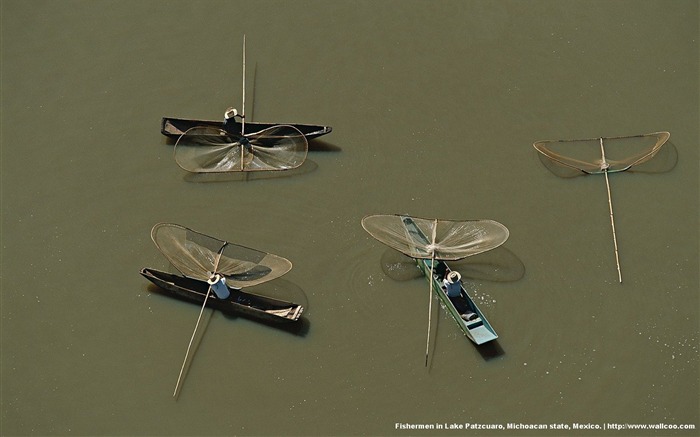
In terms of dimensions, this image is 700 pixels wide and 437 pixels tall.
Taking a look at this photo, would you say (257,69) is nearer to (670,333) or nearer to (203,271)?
(203,271)

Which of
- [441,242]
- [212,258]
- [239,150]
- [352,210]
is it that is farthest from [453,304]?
[239,150]

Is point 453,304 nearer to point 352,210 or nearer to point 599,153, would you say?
point 352,210

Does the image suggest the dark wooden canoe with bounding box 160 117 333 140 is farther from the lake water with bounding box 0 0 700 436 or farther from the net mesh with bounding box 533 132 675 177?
the net mesh with bounding box 533 132 675 177

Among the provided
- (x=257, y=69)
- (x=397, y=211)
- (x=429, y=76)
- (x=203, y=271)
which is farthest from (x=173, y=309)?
(x=429, y=76)

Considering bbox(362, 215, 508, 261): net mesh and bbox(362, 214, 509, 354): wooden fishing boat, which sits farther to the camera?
bbox(362, 215, 508, 261): net mesh

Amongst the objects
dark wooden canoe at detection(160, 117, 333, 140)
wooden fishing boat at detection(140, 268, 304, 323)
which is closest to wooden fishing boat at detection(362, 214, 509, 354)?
wooden fishing boat at detection(140, 268, 304, 323)

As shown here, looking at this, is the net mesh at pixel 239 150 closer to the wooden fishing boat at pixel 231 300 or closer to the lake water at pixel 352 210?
the lake water at pixel 352 210
